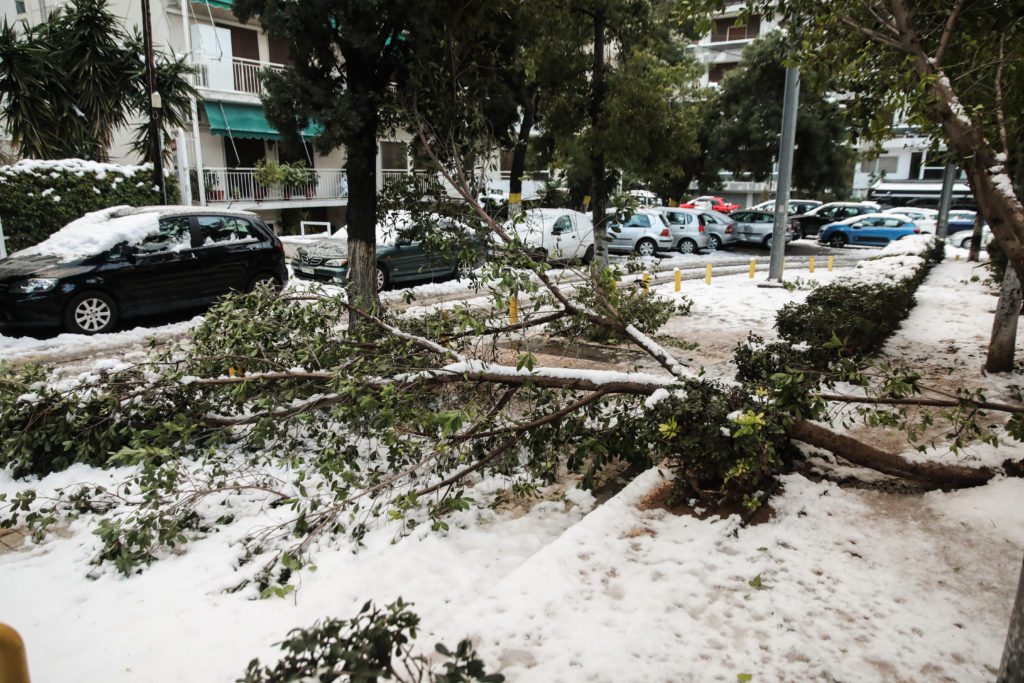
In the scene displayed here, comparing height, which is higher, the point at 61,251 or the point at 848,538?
the point at 61,251

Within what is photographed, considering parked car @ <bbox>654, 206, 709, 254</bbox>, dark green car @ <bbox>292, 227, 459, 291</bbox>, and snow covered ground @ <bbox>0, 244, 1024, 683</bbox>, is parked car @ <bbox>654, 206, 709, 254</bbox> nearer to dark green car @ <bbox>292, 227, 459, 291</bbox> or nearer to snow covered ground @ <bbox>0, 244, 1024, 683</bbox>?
dark green car @ <bbox>292, 227, 459, 291</bbox>

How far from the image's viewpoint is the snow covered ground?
311 centimetres

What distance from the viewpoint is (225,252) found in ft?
35.8

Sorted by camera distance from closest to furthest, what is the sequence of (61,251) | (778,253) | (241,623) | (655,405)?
(241,623), (655,405), (61,251), (778,253)

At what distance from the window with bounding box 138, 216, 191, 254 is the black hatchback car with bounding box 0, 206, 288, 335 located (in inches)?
0.5

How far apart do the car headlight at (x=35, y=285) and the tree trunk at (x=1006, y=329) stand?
11484 mm

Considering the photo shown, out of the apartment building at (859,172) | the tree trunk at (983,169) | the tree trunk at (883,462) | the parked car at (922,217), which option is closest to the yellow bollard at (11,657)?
the tree trunk at (883,462)

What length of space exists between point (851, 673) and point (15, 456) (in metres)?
5.53

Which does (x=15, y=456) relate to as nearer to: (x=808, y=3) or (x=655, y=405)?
(x=655, y=405)

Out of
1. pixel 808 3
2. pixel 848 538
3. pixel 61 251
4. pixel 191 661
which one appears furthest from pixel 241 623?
pixel 61 251

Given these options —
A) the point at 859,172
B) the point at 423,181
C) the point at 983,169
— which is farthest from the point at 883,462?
the point at 859,172

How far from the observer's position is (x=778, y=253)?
1556 cm

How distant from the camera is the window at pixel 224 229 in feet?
35.7

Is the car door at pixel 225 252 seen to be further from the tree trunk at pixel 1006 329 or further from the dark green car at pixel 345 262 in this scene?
the tree trunk at pixel 1006 329
